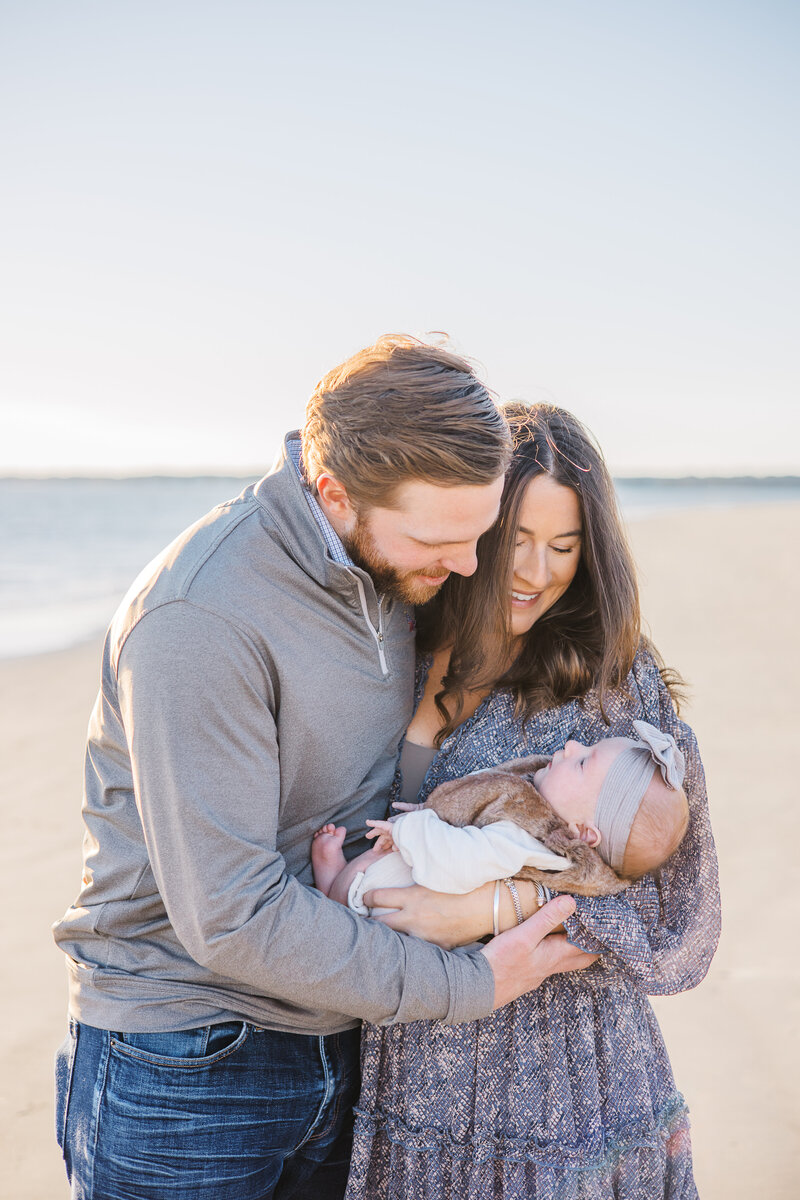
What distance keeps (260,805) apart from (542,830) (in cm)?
72

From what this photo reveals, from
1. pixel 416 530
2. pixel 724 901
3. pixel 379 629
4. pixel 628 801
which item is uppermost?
pixel 416 530

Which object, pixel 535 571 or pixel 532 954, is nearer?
pixel 532 954

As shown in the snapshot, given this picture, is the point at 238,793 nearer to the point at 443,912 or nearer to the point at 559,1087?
the point at 443,912

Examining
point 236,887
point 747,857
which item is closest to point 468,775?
point 236,887

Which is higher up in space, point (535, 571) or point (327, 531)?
point (327, 531)

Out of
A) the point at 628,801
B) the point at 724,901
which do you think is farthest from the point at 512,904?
the point at 724,901

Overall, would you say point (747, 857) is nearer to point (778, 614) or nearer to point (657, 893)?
point (657, 893)

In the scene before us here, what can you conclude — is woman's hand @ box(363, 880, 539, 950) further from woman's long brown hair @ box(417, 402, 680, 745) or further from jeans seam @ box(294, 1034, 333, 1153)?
woman's long brown hair @ box(417, 402, 680, 745)

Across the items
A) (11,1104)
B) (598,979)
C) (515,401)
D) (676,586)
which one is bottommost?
(676,586)

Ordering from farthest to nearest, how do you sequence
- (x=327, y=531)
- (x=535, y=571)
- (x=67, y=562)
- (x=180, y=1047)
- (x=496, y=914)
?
(x=67, y=562) < (x=535, y=571) < (x=496, y=914) < (x=327, y=531) < (x=180, y=1047)

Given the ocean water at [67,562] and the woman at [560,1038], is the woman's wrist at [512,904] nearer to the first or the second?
the woman at [560,1038]

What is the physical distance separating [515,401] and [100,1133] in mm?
2199

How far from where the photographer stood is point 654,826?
7.09 ft

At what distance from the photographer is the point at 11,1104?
3.45 m
